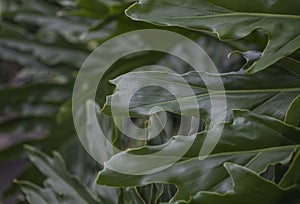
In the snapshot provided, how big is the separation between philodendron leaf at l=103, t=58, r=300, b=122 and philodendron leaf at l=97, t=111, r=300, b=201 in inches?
1.6

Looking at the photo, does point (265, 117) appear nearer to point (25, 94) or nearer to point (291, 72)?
point (291, 72)

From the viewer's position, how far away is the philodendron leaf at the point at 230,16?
0.62 metres

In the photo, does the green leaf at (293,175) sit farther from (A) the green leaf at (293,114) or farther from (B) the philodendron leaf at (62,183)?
(B) the philodendron leaf at (62,183)

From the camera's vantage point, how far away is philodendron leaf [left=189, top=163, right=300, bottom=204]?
21.2 inches

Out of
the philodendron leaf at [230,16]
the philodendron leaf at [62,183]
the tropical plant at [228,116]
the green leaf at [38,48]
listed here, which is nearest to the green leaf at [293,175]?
the tropical plant at [228,116]

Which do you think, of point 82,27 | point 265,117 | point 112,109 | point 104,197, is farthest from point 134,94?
point 82,27

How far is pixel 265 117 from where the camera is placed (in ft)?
1.90

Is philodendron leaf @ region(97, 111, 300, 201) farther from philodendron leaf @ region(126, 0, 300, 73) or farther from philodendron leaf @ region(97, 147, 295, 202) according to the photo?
philodendron leaf @ region(126, 0, 300, 73)

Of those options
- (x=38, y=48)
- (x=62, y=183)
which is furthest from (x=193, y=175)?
(x=38, y=48)

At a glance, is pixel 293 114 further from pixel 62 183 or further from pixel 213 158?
pixel 62 183

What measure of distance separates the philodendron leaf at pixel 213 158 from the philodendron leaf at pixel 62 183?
0.27m

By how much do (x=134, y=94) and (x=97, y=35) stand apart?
0.60 m

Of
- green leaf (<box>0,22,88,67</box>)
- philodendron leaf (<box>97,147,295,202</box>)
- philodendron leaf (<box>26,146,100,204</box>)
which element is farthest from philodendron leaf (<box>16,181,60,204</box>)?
green leaf (<box>0,22,88,67</box>)

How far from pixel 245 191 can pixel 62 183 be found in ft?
1.41
